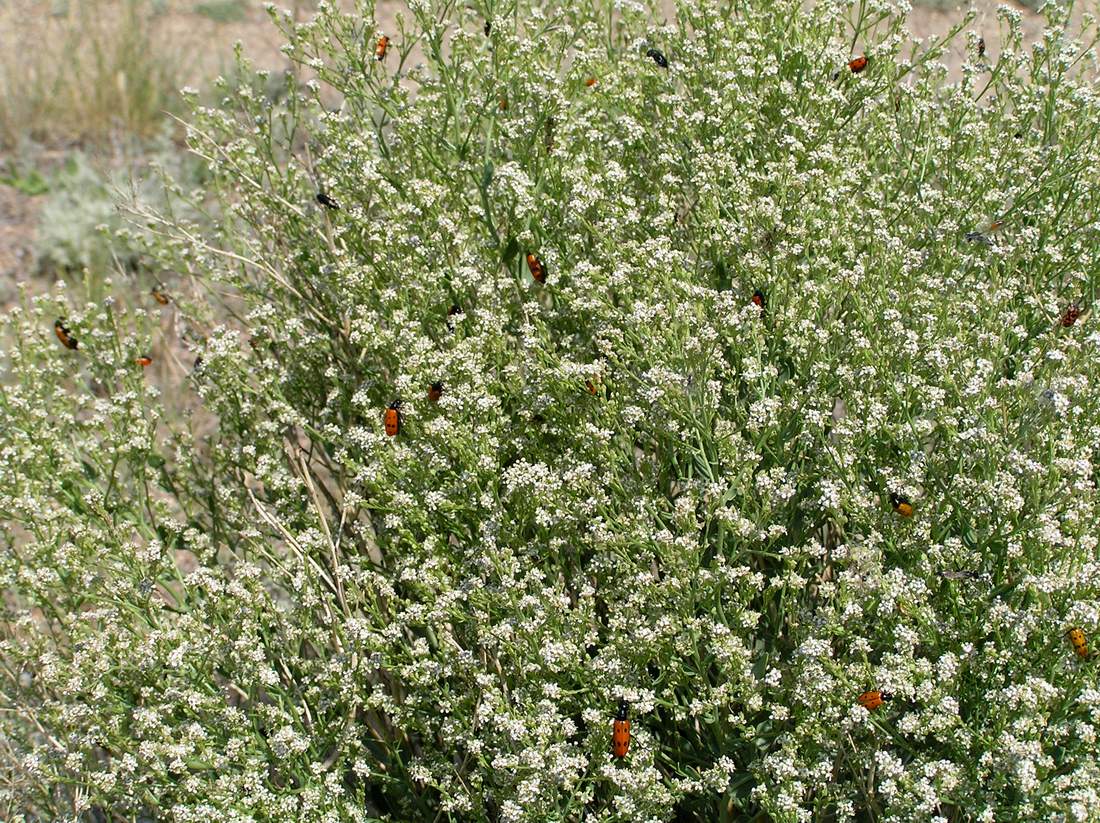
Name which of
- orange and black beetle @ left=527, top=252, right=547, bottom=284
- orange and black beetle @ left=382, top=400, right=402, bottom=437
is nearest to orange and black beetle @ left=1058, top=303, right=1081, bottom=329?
orange and black beetle @ left=527, top=252, right=547, bottom=284

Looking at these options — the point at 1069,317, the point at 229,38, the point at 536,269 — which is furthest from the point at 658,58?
the point at 229,38

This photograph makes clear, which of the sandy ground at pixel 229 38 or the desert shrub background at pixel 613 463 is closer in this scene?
the desert shrub background at pixel 613 463

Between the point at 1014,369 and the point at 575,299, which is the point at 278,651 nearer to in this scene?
the point at 575,299

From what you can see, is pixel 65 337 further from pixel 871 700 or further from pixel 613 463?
pixel 871 700

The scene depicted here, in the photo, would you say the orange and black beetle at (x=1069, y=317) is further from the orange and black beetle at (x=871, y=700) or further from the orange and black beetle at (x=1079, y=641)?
the orange and black beetle at (x=871, y=700)

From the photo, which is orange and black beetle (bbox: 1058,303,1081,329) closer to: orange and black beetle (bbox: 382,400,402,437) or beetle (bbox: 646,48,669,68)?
beetle (bbox: 646,48,669,68)

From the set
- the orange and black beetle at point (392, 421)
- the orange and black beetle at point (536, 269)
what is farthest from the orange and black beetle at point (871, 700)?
the orange and black beetle at point (536, 269)
